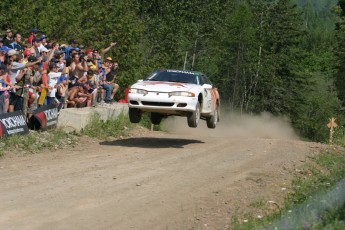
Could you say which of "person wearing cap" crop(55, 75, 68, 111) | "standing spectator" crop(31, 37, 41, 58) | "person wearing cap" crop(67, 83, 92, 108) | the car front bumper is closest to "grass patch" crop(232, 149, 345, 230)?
the car front bumper

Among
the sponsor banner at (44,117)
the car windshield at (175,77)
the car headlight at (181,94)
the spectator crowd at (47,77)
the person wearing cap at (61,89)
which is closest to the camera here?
the spectator crowd at (47,77)

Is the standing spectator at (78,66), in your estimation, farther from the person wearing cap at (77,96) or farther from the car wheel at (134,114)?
the car wheel at (134,114)

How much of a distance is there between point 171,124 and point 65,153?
11821 millimetres

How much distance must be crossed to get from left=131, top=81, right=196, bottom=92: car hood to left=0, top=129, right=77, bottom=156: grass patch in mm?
2230

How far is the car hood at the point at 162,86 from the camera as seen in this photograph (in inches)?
671

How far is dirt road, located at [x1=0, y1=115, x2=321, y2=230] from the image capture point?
9172 millimetres

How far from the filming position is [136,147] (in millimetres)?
17438

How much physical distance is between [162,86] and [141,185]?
5787mm

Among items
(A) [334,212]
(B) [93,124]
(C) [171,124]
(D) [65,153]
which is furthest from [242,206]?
(C) [171,124]

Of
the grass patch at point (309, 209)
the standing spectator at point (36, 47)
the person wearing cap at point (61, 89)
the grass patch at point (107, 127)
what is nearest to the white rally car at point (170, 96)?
the grass patch at point (107, 127)

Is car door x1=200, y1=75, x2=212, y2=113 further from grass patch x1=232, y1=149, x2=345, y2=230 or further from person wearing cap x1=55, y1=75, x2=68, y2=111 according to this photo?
grass patch x1=232, y1=149, x2=345, y2=230

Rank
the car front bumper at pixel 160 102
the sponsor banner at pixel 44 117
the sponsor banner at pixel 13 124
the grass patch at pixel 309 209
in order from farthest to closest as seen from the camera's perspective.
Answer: the sponsor banner at pixel 44 117
the car front bumper at pixel 160 102
the sponsor banner at pixel 13 124
the grass patch at pixel 309 209

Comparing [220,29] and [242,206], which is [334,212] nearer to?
[242,206]

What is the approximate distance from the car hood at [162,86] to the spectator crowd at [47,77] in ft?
8.31
